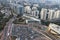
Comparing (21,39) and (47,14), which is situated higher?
(21,39)

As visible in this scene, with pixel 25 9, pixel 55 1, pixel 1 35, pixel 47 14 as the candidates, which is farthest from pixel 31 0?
pixel 1 35

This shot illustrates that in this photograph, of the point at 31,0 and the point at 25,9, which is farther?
the point at 31,0

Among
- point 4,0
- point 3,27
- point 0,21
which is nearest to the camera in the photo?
point 3,27

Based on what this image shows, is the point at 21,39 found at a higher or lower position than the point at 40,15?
higher

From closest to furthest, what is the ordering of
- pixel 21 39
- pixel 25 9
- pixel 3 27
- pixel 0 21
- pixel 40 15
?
pixel 21 39
pixel 3 27
pixel 0 21
pixel 40 15
pixel 25 9

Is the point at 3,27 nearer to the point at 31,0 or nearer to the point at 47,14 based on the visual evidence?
the point at 47,14

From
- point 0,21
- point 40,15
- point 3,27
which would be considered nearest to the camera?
point 3,27

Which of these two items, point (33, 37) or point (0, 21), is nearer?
point (33, 37)

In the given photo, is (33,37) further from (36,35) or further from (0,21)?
(0,21)

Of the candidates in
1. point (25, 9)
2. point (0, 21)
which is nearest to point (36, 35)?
point (0, 21)
